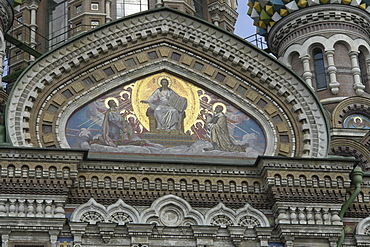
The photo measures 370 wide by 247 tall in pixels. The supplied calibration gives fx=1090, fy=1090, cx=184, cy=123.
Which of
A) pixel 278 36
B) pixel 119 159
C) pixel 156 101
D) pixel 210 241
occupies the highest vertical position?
pixel 278 36

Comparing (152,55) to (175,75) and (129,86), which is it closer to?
(175,75)

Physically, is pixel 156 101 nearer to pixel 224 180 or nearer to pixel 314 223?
pixel 224 180

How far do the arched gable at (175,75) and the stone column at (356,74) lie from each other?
3.60 metres

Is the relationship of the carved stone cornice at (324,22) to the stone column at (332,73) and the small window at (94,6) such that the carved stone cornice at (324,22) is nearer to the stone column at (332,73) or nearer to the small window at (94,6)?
the stone column at (332,73)

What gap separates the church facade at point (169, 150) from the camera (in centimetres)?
1461

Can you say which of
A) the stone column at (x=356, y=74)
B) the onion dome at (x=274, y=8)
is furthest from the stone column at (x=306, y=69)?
the onion dome at (x=274, y=8)

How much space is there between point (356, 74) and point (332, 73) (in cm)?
45

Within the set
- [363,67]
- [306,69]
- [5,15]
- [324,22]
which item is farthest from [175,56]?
[363,67]

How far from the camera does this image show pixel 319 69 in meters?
20.1

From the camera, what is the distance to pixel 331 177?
1521cm

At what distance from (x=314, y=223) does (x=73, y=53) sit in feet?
14.1

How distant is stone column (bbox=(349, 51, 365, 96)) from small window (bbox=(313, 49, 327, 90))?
21.1 inches

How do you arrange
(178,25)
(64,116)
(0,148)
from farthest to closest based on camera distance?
(178,25), (64,116), (0,148)

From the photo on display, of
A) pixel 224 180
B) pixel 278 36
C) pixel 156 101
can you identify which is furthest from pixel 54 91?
pixel 278 36
